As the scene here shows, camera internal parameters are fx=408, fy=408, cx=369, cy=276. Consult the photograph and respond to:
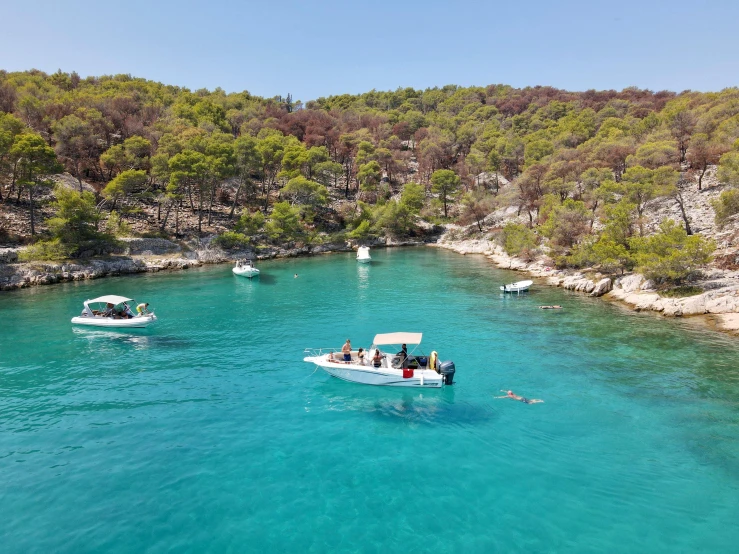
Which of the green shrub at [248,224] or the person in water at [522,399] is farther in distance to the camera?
the green shrub at [248,224]

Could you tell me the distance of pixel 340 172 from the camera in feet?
314

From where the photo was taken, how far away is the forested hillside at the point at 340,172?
5216 cm

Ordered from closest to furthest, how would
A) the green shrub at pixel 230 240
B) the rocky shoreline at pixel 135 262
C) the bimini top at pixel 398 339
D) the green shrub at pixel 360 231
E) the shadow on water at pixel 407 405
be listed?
the shadow on water at pixel 407 405 → the bimini top at pixel 398 339 → the rocky shoreline at pixel 135 262 → the green shrub at pixel 230 240 → the green shrub at pixel 360 231

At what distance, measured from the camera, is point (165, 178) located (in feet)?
229

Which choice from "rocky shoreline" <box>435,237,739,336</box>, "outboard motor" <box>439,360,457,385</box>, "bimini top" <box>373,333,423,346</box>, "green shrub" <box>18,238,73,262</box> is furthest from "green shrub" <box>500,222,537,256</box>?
"green shrub" <box>18,238,73,262</box>

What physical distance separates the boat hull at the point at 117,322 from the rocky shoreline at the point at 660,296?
141ft

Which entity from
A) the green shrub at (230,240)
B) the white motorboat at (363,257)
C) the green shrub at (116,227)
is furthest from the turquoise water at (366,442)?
the green shrub at (230,240)

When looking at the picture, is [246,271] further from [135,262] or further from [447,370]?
[447,370]

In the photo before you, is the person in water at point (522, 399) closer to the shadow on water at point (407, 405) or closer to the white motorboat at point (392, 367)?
the shadow on water at point (407, 405)

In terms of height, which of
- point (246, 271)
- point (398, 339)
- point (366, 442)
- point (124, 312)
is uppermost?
point (246, 271)

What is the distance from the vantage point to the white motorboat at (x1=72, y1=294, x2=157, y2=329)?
33844 mm

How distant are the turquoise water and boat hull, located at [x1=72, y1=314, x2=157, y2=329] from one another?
37.8 inches

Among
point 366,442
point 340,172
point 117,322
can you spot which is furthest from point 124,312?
point 340,172

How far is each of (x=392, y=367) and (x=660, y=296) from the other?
2892 centimetres
